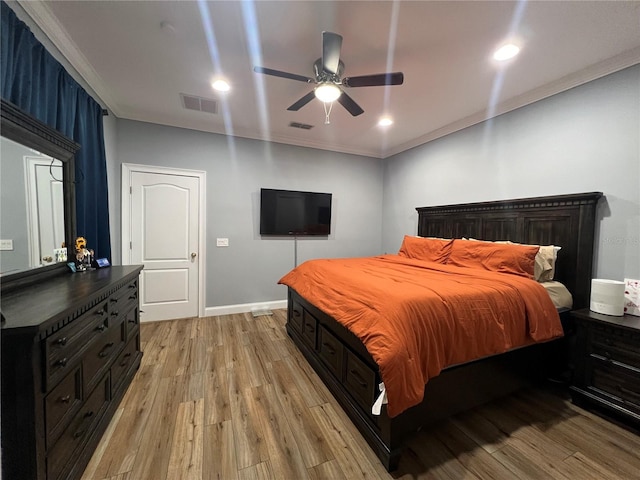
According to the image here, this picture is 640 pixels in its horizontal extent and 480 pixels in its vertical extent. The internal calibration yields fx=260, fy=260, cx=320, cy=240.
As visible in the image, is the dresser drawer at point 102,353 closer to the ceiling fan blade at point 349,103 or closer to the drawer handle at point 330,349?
the drawer handle at point 330,349

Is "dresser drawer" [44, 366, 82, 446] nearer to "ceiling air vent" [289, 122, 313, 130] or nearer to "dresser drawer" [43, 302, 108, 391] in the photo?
"dresser drawer" [43, 302, 108, 391]

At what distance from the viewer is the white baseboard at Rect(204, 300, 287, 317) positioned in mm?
3885

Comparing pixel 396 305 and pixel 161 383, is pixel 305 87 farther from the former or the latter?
pixel 161 383

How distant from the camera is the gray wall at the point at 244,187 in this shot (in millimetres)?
3547

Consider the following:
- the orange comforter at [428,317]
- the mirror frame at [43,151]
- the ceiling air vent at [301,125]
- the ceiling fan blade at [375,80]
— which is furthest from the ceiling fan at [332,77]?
the orange comforter at [428,317]

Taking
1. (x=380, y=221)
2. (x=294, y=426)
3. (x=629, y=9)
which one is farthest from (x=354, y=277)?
(x=380, y=221)

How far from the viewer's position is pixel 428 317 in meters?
1.58

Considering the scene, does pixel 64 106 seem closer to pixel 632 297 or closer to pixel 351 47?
pixel 351 47

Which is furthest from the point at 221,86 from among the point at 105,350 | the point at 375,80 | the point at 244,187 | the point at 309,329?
the point at 309,329

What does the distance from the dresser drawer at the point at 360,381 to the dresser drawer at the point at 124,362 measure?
1.69 meters

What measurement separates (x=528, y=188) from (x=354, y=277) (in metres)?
2.27

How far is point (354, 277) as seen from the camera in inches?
87.0

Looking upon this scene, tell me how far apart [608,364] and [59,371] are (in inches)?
133

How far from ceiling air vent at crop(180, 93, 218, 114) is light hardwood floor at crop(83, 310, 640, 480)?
289 centimetres
